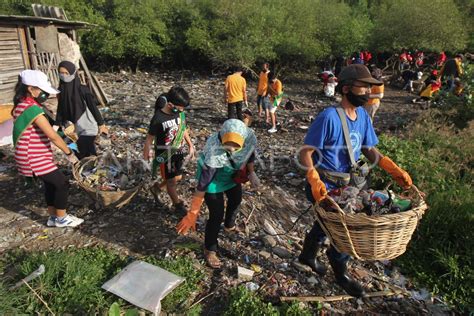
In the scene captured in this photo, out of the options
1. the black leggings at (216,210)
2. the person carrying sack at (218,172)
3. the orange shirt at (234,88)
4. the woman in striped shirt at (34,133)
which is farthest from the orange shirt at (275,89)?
the woman in striped shirt at (34,133)

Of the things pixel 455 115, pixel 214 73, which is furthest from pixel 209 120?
pixel 214 73

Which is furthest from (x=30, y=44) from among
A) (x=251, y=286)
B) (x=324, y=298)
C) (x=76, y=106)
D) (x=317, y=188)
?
(x=324, y=298)

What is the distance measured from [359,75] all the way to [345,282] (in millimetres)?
1791

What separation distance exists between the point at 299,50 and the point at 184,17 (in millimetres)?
6747

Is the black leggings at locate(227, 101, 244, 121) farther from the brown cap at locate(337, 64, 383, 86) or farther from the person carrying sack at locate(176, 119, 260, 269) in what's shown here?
the brown cap at locate(337, 64, 383, 86)

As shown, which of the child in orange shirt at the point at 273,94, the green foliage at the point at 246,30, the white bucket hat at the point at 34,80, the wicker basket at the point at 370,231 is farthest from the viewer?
the green foliage at the point at 246,30

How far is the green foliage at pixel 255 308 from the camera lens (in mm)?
2729

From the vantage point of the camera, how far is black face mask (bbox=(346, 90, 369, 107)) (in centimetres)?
258

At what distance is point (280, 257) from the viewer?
3.59 m

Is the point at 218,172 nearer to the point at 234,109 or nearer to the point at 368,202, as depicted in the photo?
the point at 368,202

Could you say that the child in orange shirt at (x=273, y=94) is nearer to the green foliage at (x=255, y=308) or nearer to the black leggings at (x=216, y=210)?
the black leggings at (x=216, y=210)

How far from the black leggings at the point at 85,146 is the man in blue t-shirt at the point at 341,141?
320 cm

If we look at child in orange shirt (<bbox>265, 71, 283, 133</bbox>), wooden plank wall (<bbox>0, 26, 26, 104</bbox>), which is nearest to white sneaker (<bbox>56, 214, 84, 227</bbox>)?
child in orange shirt (<bbox>265, 71, 283, 133</bbox>)

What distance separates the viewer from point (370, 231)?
2.25 metres
